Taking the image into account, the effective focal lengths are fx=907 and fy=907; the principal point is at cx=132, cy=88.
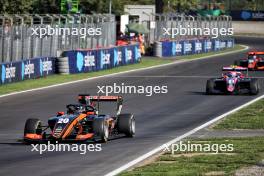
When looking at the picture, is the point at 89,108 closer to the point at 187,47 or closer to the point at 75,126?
the point at 75,126

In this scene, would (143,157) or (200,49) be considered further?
(200,49)

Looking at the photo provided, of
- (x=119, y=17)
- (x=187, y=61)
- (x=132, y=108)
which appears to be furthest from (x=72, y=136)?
(x=119, y=17)

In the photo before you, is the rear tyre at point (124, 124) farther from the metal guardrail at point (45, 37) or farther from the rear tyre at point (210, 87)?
the metal guardrail at point (45, 37)

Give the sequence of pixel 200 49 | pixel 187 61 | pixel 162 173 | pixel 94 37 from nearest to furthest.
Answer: pixel 162 173
pixel 94 37
pixel 187 61
pixel 200 49

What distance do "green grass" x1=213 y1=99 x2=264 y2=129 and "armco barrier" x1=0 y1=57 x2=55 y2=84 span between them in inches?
463

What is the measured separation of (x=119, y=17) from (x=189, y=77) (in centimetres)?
3196

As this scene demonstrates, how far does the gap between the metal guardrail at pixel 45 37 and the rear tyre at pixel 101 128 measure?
61.1 feet

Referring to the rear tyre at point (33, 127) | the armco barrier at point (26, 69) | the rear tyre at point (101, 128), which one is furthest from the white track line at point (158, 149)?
the armco barrier at point (26, 69)

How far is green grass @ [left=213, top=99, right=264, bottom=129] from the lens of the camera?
22547mm

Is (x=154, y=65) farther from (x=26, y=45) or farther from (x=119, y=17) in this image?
(x=119, y=17)

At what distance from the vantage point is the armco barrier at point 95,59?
139 ft

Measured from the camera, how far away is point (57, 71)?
4222cm

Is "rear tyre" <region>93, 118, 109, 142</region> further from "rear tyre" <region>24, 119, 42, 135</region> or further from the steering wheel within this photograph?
"rear tyre" <region>24, 119, 42, 135</region>

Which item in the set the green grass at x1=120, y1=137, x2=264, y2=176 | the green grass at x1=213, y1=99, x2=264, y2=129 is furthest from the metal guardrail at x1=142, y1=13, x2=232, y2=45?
the green grass at x1=120, y1=137, x2=264, y2=176
